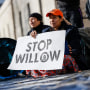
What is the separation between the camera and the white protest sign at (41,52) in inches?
121

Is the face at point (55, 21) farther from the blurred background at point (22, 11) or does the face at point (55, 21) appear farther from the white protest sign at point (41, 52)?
the blurred background at point (22, 11)

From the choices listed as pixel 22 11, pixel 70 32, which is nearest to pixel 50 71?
pixel 70 32

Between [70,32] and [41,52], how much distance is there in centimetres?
45

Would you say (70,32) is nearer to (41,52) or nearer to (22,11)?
(41,52)

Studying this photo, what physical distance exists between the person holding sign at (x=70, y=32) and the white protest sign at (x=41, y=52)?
153 millimetres

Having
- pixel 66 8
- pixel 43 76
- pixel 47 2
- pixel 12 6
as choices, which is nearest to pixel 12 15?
pixel 12 6

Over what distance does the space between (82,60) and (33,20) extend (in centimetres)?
88

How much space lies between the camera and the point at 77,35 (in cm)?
335

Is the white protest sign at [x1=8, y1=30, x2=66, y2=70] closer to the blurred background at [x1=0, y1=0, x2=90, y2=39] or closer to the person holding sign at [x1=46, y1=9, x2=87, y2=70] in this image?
the person holding sign at [x1=46, y1=9, x2=87, y2=70]

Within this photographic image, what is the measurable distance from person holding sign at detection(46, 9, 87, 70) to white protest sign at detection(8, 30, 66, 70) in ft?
0.50

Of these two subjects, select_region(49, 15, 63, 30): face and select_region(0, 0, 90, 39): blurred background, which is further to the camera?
select_region(0, 0, 90, 39): blurred background

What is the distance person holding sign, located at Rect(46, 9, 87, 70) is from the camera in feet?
10.6

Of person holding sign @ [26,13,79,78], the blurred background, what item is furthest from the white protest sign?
the blurred background

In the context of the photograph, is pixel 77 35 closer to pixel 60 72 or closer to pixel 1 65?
pixel 60 72
